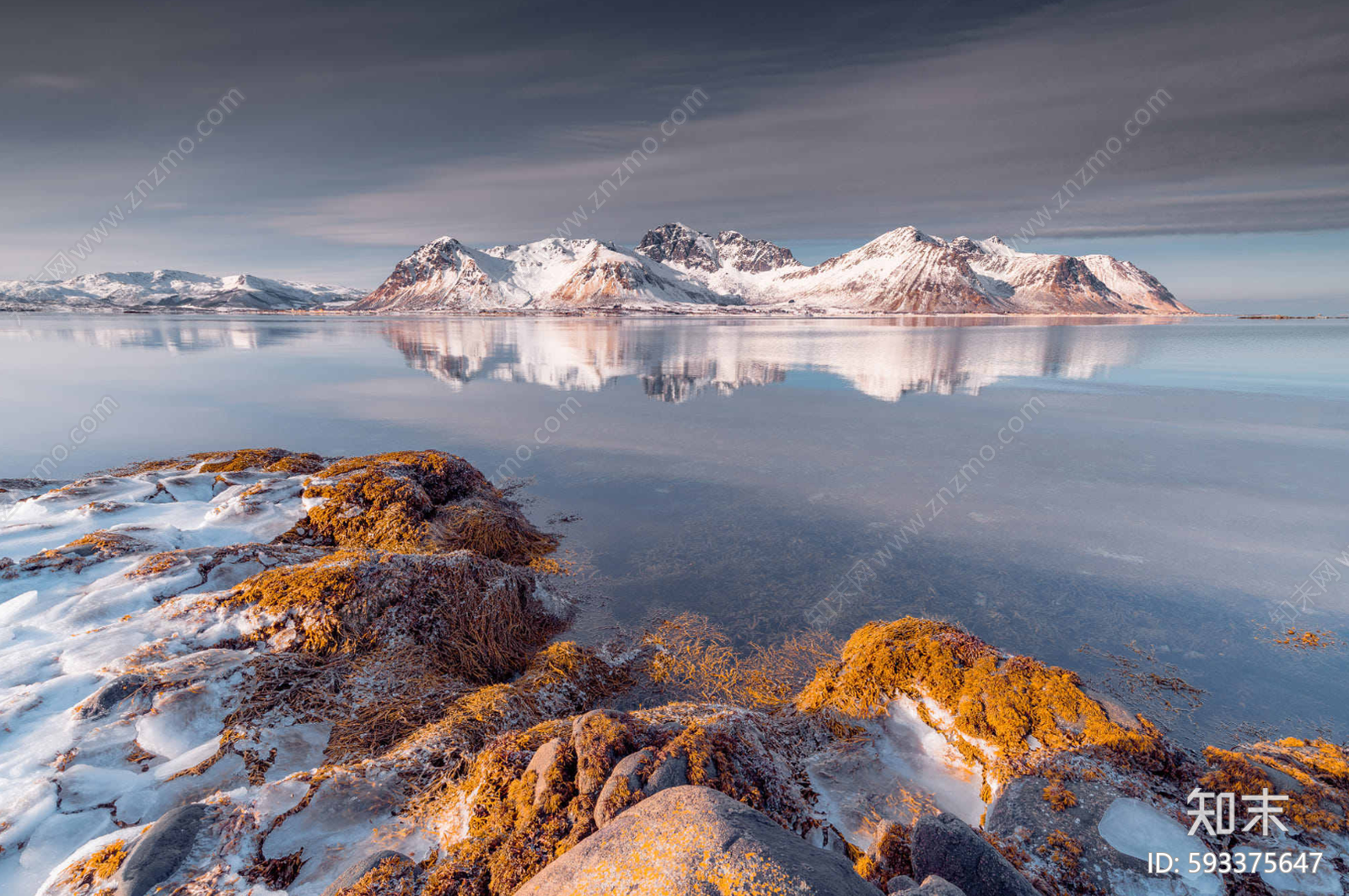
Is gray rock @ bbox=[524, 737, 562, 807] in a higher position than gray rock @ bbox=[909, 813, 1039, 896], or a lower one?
higher

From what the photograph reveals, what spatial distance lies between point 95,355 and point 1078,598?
56740 mm

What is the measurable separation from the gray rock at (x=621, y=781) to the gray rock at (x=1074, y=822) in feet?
10.3

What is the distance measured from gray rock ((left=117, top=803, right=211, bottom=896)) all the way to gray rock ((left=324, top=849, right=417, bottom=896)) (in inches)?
38.5

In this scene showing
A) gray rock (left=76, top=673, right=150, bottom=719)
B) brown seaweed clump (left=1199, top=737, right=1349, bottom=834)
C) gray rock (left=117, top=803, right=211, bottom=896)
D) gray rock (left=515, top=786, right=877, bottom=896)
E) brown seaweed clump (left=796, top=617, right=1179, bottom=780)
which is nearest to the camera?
gray rock (left=515, top=786, right=877, bottom=896)

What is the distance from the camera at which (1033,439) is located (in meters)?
17.9

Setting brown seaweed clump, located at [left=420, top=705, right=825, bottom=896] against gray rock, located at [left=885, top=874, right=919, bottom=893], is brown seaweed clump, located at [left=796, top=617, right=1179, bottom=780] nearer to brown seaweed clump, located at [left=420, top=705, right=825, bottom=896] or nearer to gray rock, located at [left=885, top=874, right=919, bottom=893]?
brown seaweed clump, located at [left=420, top=705, right=825, bottom=896]

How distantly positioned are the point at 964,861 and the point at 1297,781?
3.54 metres

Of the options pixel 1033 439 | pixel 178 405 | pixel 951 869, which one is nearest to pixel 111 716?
pixel 951 869

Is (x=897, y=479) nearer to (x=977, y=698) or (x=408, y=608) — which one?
(x=977, y=698)

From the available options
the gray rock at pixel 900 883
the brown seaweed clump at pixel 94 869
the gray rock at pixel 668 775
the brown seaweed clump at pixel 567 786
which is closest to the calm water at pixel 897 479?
the brown seaweed clump at pixel 567 786

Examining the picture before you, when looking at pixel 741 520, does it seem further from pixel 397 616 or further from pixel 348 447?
pixel 348 447

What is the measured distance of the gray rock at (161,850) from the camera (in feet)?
10.7

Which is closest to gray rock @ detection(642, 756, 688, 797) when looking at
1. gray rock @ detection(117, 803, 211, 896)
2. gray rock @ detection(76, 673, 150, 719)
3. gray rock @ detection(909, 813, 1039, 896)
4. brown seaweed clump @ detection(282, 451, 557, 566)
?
gray rock @ detection(909, 813, 1039, 896)

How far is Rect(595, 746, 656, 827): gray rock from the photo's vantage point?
3.54 metres
